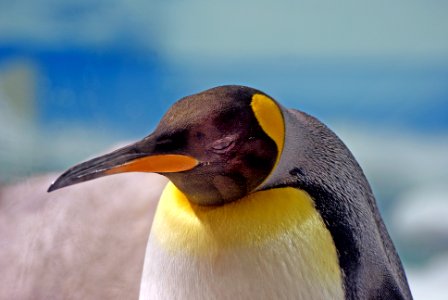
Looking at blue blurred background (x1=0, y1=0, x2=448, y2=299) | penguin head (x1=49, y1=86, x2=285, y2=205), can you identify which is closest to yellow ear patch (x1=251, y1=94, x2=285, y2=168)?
penguin head (x1=49, y1=86, x2=285, y2=205)

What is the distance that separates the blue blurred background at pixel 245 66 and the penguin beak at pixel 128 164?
0.98m

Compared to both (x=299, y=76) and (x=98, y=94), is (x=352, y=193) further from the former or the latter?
(x=299, y=76)

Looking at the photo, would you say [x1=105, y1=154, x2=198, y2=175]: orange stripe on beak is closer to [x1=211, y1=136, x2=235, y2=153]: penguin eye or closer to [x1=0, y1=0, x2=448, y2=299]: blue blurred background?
[x1=211, y1=136, x2=235, y2=153]: penguin eye

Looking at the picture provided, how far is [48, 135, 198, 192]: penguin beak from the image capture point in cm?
65

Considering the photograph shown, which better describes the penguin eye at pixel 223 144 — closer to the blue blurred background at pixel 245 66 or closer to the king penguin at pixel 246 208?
the king penguin at pixel 246 208

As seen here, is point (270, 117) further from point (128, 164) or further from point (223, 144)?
point (128, 164)

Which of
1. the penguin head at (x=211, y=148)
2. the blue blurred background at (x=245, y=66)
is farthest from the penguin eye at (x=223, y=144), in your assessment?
the blue blurred background at (x=245, y=66)

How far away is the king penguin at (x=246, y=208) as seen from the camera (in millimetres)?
680

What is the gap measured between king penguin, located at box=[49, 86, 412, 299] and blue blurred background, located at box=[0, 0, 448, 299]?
94 centimetres

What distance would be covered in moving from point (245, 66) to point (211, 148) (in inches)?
53.9

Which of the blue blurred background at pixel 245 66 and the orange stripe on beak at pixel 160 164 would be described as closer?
the orange stripe on beak at pixel 160 164

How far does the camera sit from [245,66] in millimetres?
2023

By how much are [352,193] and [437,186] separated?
1737 millimetres

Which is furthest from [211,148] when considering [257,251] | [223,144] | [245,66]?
[245,66]
